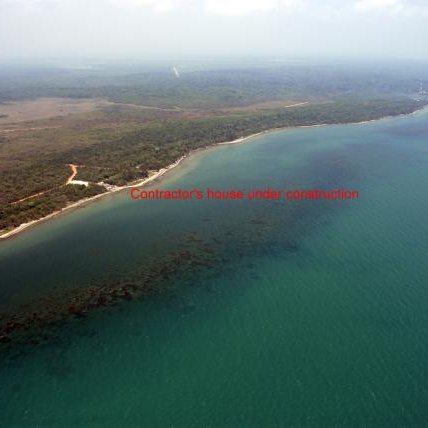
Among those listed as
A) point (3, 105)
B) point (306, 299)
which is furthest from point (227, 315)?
point (3, 105)

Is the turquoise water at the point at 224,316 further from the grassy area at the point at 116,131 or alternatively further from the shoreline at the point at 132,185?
the grassy area at the point at 116,131

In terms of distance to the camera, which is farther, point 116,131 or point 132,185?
point 116,131

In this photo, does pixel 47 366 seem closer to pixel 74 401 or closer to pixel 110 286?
pixel 74 401
